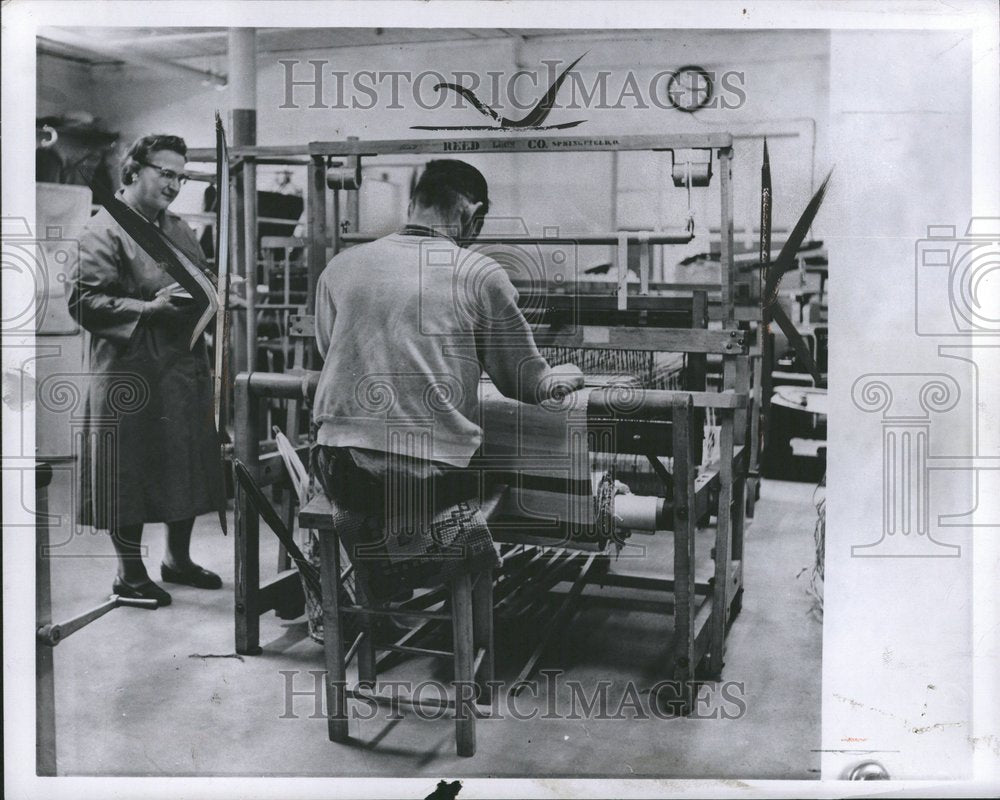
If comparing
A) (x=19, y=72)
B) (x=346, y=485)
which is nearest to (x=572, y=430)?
(x=346, y=485)

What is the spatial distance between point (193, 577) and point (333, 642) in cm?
45

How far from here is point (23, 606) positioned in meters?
2.16

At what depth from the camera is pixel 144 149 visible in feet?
7.04

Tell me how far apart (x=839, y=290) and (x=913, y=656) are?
0.85 meters

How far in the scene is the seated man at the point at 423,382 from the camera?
215cm

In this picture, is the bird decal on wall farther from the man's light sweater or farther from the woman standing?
the woman standing

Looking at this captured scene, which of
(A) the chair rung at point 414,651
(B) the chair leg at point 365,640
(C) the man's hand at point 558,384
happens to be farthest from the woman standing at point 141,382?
(C) the man's hand at point 558,384

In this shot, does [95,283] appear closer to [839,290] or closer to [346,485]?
[346,485]

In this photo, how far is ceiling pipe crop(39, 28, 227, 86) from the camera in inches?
81.0

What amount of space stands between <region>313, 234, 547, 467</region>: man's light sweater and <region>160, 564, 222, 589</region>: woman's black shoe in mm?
506

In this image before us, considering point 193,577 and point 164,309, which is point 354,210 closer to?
point 164,309

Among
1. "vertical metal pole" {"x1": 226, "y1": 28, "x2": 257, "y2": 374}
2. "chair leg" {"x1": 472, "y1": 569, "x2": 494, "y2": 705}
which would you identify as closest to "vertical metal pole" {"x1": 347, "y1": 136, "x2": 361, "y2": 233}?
"vertical metal pole" {"x1": 226, "y1": 28, "x2": 257, "y2": 374}

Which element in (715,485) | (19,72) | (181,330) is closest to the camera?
(19,72)

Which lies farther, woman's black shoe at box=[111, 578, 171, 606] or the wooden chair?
woman's black shoe at box=[111, 578, 171, 606]
